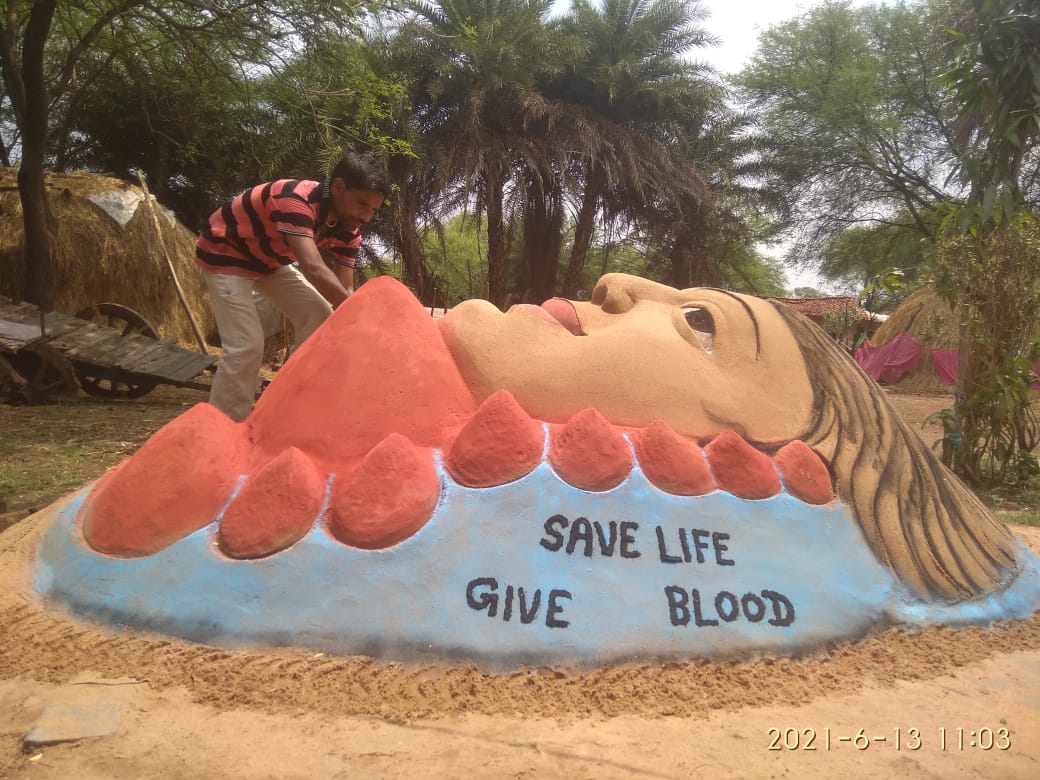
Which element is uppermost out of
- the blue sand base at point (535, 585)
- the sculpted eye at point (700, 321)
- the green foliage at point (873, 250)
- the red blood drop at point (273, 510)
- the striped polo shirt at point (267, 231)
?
the green foliage at point (873, 250)

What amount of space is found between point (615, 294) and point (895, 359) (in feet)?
51.0

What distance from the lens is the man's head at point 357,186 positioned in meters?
2.94

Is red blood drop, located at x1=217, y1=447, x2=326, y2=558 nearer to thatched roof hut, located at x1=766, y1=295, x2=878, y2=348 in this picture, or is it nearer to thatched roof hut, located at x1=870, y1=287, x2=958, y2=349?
thatched roof hut, located at x1=870, y1=287, x2=958, y2=349

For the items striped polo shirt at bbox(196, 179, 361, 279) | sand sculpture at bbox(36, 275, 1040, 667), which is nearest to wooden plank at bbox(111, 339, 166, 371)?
striped polo shirt at bbox(196, 179, 361, 279)

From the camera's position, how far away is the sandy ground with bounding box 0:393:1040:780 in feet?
5.62

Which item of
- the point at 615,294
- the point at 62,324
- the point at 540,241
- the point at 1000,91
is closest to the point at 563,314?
the point at 615,294

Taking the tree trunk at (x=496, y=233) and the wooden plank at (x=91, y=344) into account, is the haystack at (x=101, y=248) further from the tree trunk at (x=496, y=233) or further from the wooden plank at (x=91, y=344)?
the tree trunk at (x=496, y=233)

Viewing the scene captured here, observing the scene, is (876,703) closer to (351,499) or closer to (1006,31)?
(351,499)

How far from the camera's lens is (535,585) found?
2145 millimetres

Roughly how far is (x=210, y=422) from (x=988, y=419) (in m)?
5.25

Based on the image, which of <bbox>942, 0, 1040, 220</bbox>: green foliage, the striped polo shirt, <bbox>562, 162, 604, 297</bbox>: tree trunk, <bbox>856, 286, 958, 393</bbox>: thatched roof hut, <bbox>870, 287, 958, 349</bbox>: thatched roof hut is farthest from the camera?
<bbox>856, 286, 958, 393</bbox>: thatched roof hut

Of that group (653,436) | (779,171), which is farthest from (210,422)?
(779,171)

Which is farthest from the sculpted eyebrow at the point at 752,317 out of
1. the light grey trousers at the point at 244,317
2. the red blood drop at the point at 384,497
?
the light grey trousers at the point at 244,317
